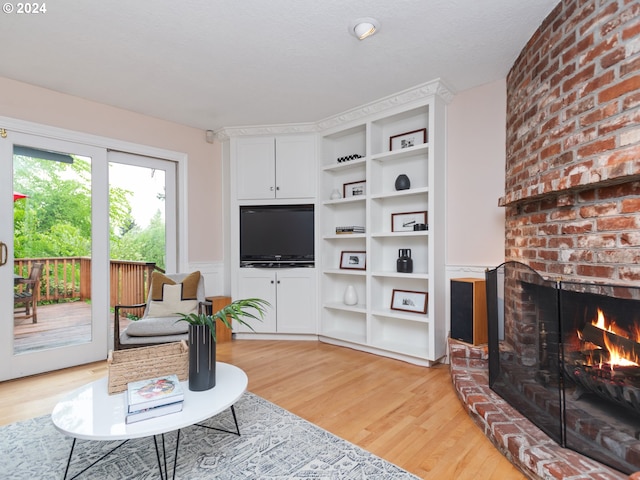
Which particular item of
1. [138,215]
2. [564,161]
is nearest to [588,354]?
[564,161]

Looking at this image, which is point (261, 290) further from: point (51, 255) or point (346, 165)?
point (51, 255)

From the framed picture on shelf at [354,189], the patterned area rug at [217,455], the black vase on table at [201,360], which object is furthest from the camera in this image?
the framed picture on shelf at [354,189]

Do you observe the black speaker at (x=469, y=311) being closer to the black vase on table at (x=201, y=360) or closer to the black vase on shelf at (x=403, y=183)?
the black vase on shelf at (x=403, y=183)

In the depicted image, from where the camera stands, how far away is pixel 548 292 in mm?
1735

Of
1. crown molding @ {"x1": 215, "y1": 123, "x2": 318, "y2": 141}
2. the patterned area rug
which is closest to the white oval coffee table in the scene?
the patterned area rug

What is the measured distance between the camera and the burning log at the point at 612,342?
4.63 ft

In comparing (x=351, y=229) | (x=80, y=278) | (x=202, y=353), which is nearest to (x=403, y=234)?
(x=351, y=229)

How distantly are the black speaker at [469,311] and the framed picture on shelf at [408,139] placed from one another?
4.72 ft

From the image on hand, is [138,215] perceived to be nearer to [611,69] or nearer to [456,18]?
[456,18]

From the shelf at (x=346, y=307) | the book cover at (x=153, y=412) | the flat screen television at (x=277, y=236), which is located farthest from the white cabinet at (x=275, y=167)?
the book cover at (x=153, y=412)

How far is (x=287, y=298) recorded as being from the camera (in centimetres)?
400

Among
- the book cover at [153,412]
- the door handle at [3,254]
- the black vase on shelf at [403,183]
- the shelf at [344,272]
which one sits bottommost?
the book cover at [153,412]

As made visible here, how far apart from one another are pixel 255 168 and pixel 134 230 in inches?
58.1

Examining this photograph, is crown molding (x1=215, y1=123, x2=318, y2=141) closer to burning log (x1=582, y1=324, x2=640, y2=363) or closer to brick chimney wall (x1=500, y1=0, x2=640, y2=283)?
brick chimney wall (x1=500, y1=0, x2=640, y2=283)
